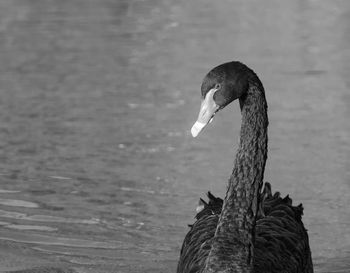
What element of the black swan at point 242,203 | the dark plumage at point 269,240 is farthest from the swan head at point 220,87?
the dark plumage at point 269,240

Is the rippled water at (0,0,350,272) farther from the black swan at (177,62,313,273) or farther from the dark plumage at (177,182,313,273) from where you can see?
the black swan at (177,62,313,273)

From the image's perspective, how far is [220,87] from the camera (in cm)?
450

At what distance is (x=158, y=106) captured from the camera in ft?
32.5

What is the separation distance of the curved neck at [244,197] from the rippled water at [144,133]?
5.71ft

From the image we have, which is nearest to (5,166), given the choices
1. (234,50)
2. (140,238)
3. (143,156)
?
(143,156)

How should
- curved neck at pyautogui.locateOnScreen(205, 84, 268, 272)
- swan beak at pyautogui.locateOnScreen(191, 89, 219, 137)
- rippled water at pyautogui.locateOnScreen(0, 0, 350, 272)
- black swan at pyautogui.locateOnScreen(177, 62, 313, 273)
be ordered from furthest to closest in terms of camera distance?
rippled water at pyautogui.locateOnScreen(0, 0, 350, 272) → curved neck at pyautogui.locateOnScreen(205, 84, 268, 272) → black swan at pyautogui.locateOnScreen(177, 62, 313, 273) → swan beak at pyautogui.locateOnScreen(191, 89, 219, 137)

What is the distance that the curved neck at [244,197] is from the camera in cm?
463

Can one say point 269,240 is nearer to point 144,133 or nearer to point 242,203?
point 242,203

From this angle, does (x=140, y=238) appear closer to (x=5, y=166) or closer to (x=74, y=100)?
(x=5, y=166)

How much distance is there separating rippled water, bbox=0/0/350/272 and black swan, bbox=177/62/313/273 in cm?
119

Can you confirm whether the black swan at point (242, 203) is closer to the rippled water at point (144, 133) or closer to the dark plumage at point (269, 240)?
the dark plumage at point (269, 240)

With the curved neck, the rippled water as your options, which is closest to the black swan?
the curved neck

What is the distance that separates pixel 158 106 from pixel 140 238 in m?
3.23

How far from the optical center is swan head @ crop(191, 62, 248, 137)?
4422 mm
